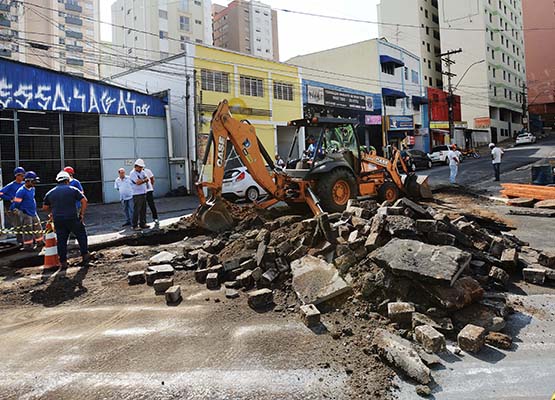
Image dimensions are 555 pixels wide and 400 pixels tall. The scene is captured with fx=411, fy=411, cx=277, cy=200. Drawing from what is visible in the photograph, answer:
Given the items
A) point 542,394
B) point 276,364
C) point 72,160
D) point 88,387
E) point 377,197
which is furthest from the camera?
point 72,160

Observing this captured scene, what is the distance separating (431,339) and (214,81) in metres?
19.8

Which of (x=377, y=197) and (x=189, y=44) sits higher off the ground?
(x=189, y=44)

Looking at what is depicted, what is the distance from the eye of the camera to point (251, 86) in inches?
918

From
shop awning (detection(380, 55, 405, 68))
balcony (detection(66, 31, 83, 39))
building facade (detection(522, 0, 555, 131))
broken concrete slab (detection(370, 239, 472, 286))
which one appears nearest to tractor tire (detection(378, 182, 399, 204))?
broken concrete slab (detection(370, 239, 472, 286))

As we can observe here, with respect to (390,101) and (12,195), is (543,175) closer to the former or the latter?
(12,195)

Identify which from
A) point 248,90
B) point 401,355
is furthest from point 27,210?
point 248,90

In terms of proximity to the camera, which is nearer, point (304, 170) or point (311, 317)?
point (311, 317)

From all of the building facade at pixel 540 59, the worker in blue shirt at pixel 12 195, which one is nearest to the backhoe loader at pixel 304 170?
the worker in blue shirt at pixel 12 195

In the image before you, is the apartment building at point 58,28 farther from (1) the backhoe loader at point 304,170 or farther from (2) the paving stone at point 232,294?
(2) the paving stone at point 232,294

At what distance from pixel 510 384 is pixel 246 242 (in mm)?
4228

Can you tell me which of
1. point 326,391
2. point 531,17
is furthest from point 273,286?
point 531,17

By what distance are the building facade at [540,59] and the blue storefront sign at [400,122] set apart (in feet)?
120

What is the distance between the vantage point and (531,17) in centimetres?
6506

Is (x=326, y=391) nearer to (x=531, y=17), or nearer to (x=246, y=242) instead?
(x=246, y=242)
